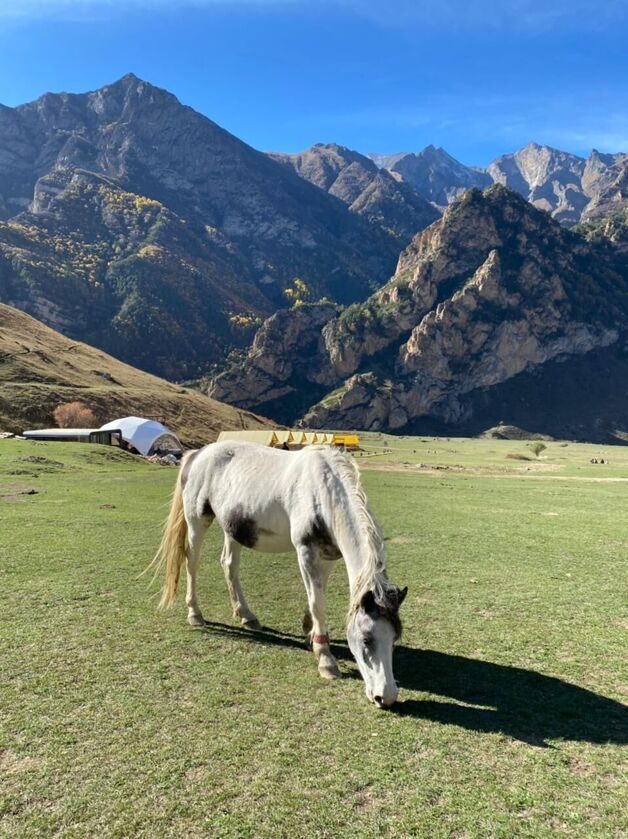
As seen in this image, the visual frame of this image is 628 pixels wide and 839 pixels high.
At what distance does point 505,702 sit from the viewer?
17.3ft

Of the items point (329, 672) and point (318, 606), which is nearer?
point (329, 672)

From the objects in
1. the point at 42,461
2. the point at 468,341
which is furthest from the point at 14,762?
the point at 468,341

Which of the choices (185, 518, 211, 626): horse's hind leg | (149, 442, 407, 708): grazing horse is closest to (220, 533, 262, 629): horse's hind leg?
(149, 442, 407, 708): grazing horse

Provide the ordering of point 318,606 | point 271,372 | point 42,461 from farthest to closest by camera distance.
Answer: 1. point 271,372
2. point 42,461
3. point 318,606

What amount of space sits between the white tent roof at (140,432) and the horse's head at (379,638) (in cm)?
4524

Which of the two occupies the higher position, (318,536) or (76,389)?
(76,389)

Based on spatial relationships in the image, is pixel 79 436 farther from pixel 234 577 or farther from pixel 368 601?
pixel 368 601

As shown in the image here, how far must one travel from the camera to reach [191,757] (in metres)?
4.18

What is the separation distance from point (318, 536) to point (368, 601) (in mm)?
1251

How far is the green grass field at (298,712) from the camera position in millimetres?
3598

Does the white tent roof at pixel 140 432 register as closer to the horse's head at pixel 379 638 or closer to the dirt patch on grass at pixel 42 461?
the dirt patch on grass at pixel 42 461

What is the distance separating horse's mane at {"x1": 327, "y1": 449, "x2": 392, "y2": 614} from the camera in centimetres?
509

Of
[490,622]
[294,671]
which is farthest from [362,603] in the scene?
[490,622]

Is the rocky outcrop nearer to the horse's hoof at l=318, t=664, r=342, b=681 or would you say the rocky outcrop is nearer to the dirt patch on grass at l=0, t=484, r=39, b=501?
the dirt patch on grass at l=0, t=484, r=39, b=501
